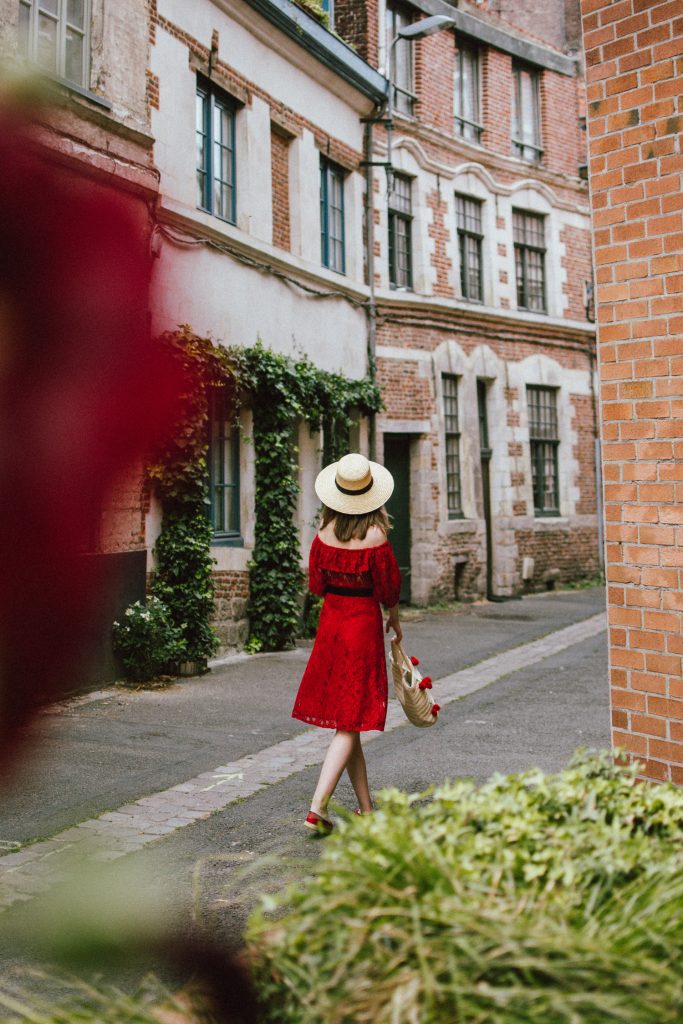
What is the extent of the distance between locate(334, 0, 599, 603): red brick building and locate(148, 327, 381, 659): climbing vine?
2.81 m

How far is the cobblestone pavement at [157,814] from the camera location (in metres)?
4.61

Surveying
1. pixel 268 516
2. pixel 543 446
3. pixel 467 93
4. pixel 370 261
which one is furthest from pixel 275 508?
pixel 467 93

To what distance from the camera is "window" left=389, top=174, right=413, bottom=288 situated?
55.8 feet

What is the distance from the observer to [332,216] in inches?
606

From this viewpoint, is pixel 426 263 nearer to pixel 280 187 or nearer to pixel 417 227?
pixel 417 227

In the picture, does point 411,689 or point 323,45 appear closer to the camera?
point 411,689

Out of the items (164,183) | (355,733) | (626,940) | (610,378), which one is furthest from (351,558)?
(164,183)

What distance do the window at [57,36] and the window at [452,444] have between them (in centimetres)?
1710

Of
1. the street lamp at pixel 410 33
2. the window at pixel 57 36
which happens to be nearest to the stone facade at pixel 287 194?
the street lamp at pixel 410 33

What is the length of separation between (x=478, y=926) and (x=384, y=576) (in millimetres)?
3749

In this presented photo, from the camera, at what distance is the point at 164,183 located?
686 millimetres

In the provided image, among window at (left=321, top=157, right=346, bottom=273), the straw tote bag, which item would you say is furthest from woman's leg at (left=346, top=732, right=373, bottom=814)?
window at (left=321, top=157, right=346, bottom=273)

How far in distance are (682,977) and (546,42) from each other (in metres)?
22.0

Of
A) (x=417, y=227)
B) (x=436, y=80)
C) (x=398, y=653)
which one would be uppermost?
(x=436, y=80)
